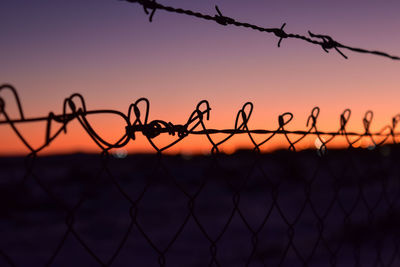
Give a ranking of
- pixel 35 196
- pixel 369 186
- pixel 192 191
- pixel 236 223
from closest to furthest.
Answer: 1. pixel 236 223
2. pixel 35 196
3. pixel 369 186
4. pixel 192 191

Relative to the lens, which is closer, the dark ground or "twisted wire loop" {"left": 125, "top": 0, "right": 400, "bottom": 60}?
"twisted wire loop" {"left": 125, "top": 0, "right": 400, "bottom": 60}

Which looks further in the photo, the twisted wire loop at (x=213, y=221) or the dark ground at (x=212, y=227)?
the dark ground at (x=212, y=227)

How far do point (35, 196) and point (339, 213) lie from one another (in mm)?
8554

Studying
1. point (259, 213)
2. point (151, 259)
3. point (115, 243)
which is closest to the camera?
point (151, 259)

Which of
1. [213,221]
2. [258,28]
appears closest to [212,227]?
[213,221]

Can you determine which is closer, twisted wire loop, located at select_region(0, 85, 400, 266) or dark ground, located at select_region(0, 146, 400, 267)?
twisted wire loop, located at select_region(0, 85, 400, 266)

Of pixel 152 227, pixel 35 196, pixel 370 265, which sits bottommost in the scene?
pixel 370 265

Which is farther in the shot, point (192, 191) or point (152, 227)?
point (192, 191)

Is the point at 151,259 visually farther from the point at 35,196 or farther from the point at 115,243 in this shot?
the point at 35,196

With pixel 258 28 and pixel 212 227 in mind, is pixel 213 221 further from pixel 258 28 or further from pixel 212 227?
pixel 258 28

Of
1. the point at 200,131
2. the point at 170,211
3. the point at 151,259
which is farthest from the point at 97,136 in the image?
the point at 170,211

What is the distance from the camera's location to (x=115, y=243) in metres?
6.58

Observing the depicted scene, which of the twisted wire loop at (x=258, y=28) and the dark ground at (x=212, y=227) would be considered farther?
the dark ground at (x=212, y=227)

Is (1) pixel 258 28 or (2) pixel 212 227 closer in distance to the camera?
(1) pixel 258 28
